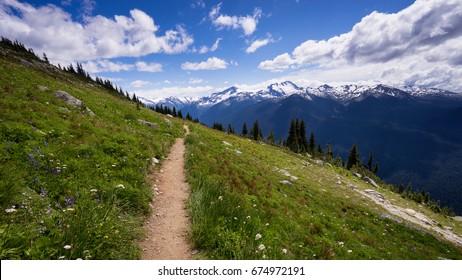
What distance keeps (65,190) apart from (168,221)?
3556 mm

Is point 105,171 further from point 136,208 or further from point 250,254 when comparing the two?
point 250,254

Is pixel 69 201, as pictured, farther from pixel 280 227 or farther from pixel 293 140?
pixel 293 140

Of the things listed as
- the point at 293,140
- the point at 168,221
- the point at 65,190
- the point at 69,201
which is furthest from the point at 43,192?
the point at 293,140

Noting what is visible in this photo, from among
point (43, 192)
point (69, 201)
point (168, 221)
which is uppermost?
point (43, 192)

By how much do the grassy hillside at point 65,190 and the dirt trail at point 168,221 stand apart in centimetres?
48

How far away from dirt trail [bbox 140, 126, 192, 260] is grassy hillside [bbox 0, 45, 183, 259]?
0.48 metres

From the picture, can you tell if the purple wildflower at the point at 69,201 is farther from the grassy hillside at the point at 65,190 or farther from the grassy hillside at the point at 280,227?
the grassy hillside at the point at 280,227

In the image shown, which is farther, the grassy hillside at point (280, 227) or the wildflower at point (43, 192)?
the grassy hillside at point (280, 227)

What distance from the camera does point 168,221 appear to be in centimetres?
840

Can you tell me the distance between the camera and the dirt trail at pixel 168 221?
6730mm

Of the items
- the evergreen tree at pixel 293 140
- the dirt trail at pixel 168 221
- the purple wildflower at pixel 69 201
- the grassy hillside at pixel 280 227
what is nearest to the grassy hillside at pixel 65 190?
the purple wildflower at pixel 69 201

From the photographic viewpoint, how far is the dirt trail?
673cm

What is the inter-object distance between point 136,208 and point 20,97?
1429 cm
